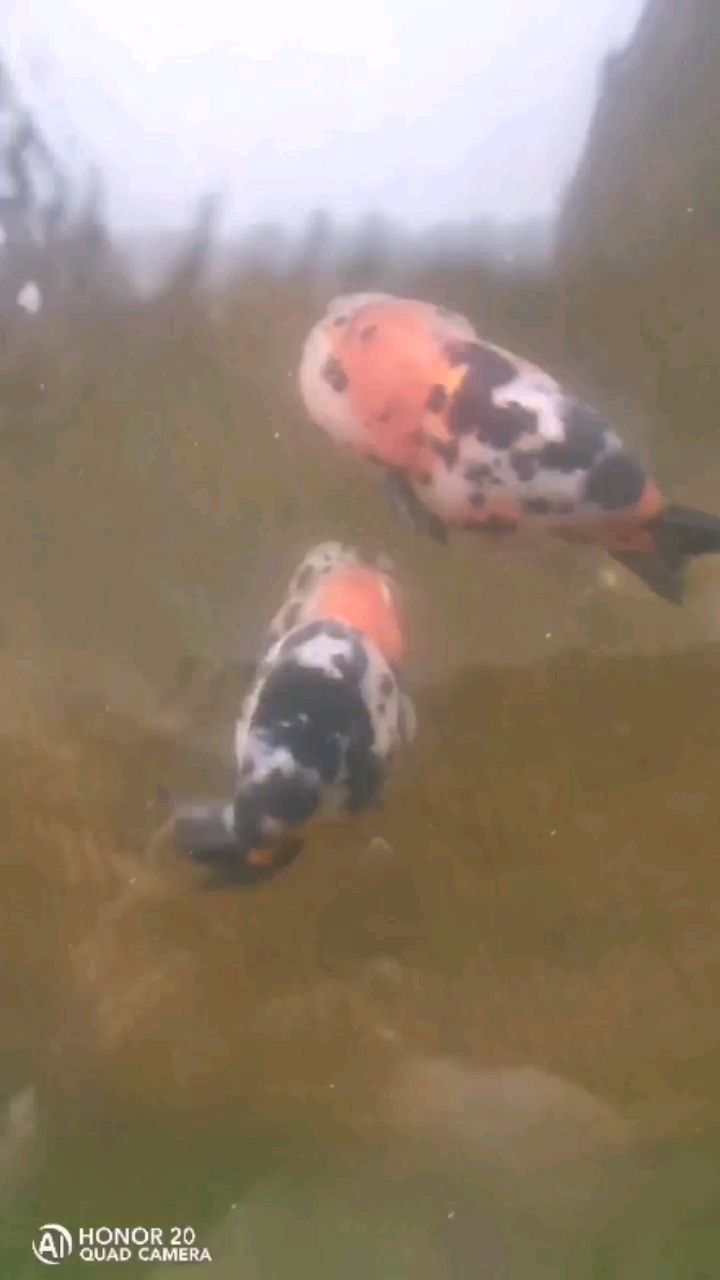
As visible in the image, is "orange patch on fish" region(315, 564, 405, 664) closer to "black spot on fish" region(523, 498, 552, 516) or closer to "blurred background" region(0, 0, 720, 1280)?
"blurred background" region(0, 0, 720, 1280)

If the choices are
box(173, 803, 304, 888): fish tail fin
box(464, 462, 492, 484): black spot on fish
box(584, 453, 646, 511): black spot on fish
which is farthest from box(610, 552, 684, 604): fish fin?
box(173, 803, 304, 888): fish tail fin

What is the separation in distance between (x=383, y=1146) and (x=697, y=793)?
2.19 feet

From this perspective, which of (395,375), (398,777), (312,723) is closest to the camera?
(312,723)

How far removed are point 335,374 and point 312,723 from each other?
0.51 metres

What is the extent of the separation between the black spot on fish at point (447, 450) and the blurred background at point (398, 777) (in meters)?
0.20

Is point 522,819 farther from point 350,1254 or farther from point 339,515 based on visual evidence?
point 350,1254

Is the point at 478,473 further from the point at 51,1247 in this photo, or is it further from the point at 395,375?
the point at 51,1247

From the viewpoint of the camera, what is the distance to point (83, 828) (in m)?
1.73

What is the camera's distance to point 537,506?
1541 mm

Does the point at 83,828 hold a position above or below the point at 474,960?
above

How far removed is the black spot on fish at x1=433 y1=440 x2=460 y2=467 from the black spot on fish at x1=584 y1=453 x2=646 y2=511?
0.17 meters

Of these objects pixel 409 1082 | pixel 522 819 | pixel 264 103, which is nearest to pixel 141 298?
pixel 264 103

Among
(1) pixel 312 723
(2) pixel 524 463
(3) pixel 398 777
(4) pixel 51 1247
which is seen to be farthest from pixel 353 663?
(4) pixel 51 1247

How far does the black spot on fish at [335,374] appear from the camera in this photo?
1633mm
